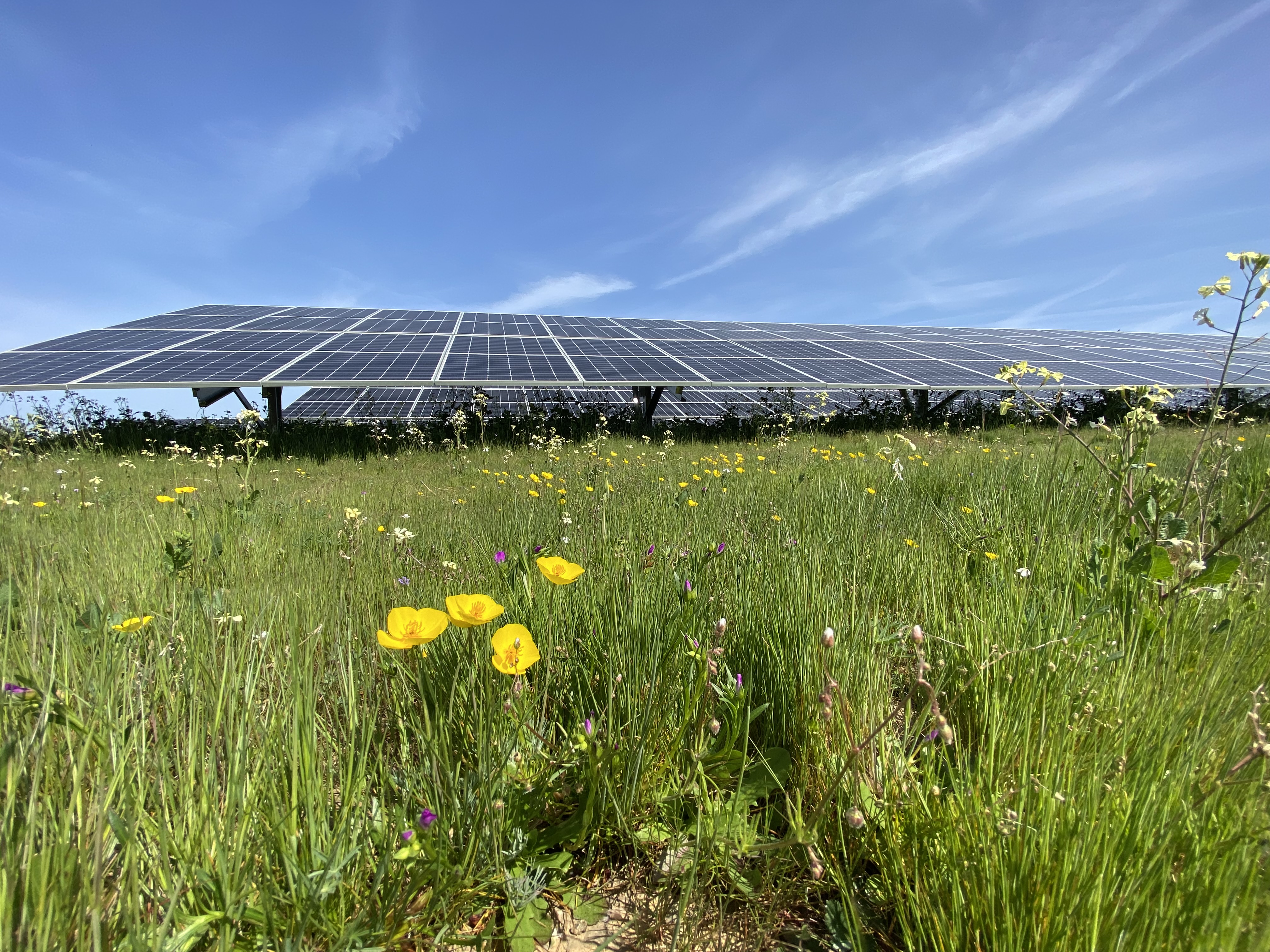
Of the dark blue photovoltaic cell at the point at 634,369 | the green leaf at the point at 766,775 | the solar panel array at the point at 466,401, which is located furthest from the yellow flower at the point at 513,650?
the solar panel array at the point at 466,401

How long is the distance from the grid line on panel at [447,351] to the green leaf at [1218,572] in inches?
336

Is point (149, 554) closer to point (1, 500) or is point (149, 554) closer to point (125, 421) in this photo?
point (1, 500)

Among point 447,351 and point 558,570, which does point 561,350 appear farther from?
point 558,570

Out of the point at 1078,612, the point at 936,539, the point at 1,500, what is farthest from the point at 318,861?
the point at 1,500

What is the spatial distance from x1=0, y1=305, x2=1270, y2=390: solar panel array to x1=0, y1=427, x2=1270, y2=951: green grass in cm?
618

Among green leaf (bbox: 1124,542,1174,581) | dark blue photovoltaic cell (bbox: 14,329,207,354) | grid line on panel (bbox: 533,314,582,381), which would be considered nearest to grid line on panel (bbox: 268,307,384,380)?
dark blue photovoltaic cell (bbox: 14,329,207,354)

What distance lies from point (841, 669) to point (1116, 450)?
2.52 meters

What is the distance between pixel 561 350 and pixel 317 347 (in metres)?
4.87

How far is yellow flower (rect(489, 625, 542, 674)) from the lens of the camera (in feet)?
2.97

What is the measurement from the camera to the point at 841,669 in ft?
4.12

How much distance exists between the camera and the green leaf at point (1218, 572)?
4.77 ft

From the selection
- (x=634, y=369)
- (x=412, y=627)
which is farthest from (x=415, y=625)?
(x=634, y=369)

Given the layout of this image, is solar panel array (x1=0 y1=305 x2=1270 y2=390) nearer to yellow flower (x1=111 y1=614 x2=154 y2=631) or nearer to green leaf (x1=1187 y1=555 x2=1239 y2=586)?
green leaf (x1=1187 y1=555 x2=1239 y2=586)

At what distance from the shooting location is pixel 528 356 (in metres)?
→ 11.5
